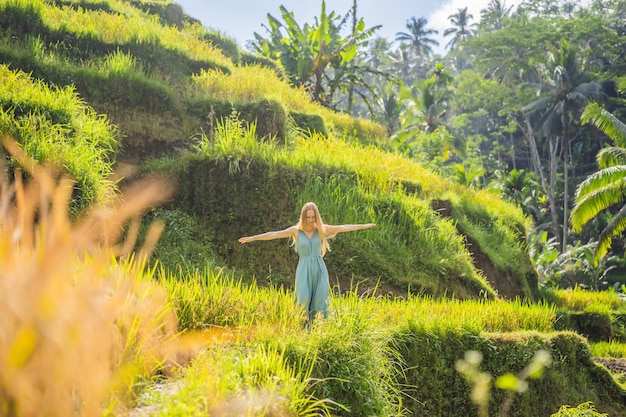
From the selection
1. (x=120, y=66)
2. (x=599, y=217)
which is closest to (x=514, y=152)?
(x=599, y=217)

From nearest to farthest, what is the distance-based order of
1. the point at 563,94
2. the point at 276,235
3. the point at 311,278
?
1. the point at 311,278
2. the point at 276,235
3. the point at 563,94

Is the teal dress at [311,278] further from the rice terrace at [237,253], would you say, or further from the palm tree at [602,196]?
the palm tree at [602,196]

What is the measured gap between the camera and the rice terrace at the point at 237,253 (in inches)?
72.0

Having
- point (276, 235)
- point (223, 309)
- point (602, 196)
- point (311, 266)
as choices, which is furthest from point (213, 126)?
point (602, 196)

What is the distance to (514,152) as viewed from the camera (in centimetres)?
4209

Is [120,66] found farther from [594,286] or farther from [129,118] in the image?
[594,286]

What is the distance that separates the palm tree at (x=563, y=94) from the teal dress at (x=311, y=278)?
27940 mm

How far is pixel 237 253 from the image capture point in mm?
9070

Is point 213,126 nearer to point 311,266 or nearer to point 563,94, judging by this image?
point 311,266

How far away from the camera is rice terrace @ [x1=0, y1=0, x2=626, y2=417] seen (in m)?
1.83

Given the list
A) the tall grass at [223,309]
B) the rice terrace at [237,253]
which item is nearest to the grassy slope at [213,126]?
the rice terrace at [237,253]

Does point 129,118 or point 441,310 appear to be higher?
point 129,118

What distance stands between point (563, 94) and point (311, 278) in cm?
3081

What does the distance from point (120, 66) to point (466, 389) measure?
8.87m
